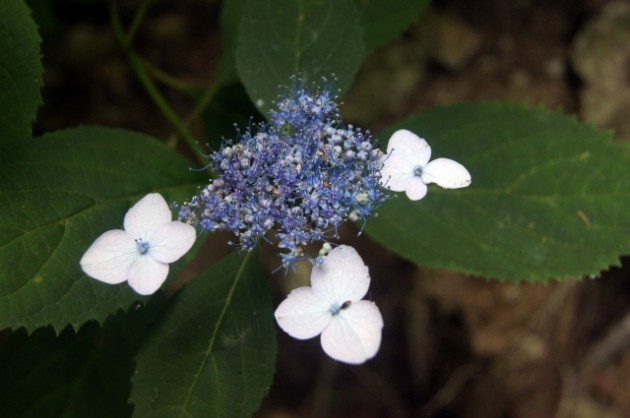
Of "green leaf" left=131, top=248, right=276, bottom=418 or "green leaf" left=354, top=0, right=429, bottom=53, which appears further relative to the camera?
"green leaf" left=354, top=0, right=429, bottom=53

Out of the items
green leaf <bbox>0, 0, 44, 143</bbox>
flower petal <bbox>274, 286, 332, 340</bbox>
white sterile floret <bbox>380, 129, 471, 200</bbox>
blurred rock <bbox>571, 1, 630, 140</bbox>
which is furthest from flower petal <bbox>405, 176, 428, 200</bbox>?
blurred rock <bbox>571, 1, 630, 140</bbox>

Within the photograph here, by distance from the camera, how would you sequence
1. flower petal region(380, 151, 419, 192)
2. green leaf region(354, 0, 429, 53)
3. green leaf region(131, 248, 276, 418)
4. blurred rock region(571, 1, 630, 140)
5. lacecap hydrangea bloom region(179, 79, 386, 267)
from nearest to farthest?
1. lacecap hydrangea bloom region(179, 79, 386, 267)
2. flower petal region(380, 151, 419, 192)
3. green leaf region(131, 248, 276, 418)
4. green leaf region(354, 0, 429, 53)
5. blurred rock region(571, 1, 630, 140)

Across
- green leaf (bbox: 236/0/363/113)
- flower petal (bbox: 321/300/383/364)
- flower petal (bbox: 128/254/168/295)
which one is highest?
green leaf (bbox: 236/0/363/113)

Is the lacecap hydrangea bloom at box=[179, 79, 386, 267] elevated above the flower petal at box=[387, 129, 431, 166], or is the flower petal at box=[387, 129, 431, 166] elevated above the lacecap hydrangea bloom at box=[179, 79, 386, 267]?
the flower petal at box=[387, 129, 431, 166]

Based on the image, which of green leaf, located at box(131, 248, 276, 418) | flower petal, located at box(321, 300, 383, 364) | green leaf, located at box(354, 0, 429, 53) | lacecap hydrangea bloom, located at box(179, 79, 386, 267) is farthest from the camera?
green leaf, located at box(354, 0, 429, 53)

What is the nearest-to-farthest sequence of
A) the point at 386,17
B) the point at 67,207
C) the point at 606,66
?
the point at 67,207
the point at 386,17
the point at 606,66

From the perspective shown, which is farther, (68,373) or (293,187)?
(68,373)

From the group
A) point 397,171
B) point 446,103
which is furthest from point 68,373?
point 446,103

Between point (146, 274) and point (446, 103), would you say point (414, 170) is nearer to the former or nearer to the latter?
point (146, 274)

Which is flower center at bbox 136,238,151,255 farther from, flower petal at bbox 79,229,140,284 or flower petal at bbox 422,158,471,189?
flower petal at bbox 422,158,471,189
